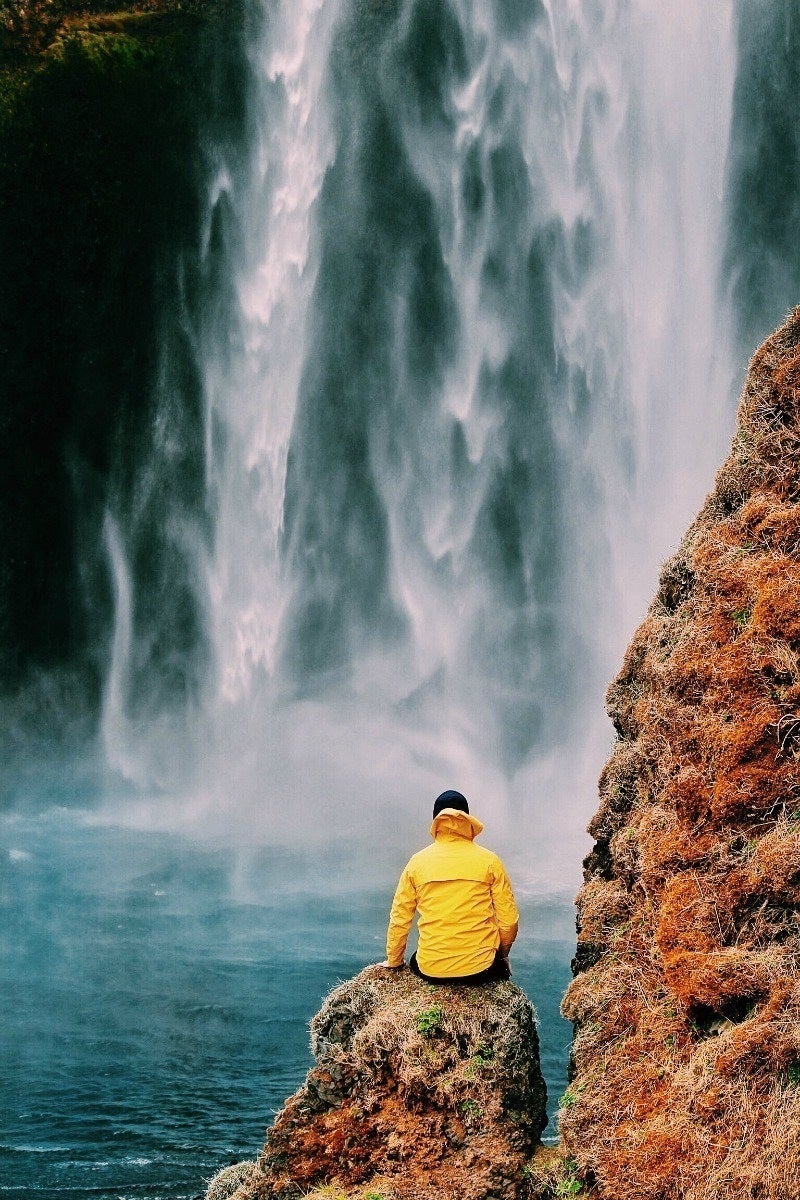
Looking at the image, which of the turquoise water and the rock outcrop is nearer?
the rock outcrop

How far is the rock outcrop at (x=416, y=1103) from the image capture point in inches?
254

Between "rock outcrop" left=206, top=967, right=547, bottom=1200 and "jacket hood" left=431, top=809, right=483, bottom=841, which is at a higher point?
"jacket hood" left=431, top=809, right=483, bottom=841

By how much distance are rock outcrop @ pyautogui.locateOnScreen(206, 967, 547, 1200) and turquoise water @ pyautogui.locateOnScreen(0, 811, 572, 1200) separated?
1003 cm

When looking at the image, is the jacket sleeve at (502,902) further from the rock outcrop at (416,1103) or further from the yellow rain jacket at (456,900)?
the rock outcrop at (416,1103)

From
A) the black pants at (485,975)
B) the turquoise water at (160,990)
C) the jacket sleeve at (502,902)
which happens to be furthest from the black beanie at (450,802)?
the turquoise water at (160,990)

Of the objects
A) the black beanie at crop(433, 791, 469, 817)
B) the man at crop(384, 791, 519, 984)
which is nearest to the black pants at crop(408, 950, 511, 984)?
the man at crop(384, 791, 519, 984)

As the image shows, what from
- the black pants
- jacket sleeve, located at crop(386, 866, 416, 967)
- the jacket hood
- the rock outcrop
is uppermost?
the jacket hood

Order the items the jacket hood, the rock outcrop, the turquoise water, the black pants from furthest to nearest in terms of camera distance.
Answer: the turquoise water → the black pants → the jacket hood → the rock outcrop

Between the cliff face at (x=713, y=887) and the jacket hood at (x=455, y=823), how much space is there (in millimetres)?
1088

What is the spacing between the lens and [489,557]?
4706 cm

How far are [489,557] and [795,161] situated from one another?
802 inches

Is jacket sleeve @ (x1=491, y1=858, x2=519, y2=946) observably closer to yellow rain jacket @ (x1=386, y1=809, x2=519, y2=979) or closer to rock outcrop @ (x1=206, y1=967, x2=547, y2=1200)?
yellow rain jacket @ (x1=386, y1=809, x2=519, y2=979)

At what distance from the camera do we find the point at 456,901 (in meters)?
6.75

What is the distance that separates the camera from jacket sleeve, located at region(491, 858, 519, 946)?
685cm
